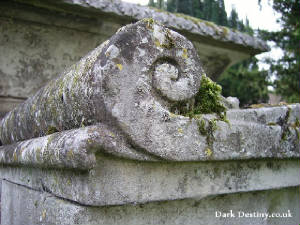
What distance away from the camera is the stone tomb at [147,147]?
1.12 meters

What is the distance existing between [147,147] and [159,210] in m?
0.29

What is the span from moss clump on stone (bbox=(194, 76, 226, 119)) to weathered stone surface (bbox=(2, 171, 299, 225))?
1.17 ft

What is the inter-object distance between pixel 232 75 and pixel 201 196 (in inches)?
321

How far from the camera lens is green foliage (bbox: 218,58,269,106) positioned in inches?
293

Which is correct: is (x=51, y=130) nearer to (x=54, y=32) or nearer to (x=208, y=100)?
(x=208, y=100)

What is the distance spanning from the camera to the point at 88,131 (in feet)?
3.57

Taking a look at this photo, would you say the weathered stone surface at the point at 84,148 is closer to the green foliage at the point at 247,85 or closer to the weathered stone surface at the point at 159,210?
the weathered stone surface at the point at 159,210

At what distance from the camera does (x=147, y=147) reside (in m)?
1.15

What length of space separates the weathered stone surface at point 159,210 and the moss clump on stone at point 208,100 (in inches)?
14.1

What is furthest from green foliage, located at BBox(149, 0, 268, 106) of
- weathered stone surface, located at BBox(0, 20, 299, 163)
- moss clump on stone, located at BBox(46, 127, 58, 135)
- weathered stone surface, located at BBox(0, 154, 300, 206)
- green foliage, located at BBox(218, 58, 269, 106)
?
moss clump on stone, located at BBox(46, 127, 58, 135)

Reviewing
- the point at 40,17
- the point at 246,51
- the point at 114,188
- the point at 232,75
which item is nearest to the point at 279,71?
the point at 232,75

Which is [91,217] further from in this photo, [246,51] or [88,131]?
[246,51]

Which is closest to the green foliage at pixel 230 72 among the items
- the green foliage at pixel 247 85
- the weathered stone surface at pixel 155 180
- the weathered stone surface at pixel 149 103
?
the green foliage at pixel 247 85

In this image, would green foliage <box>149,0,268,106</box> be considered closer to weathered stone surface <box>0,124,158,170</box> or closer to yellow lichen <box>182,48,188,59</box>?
yellow lichen <box>182,48,188,59</box>
